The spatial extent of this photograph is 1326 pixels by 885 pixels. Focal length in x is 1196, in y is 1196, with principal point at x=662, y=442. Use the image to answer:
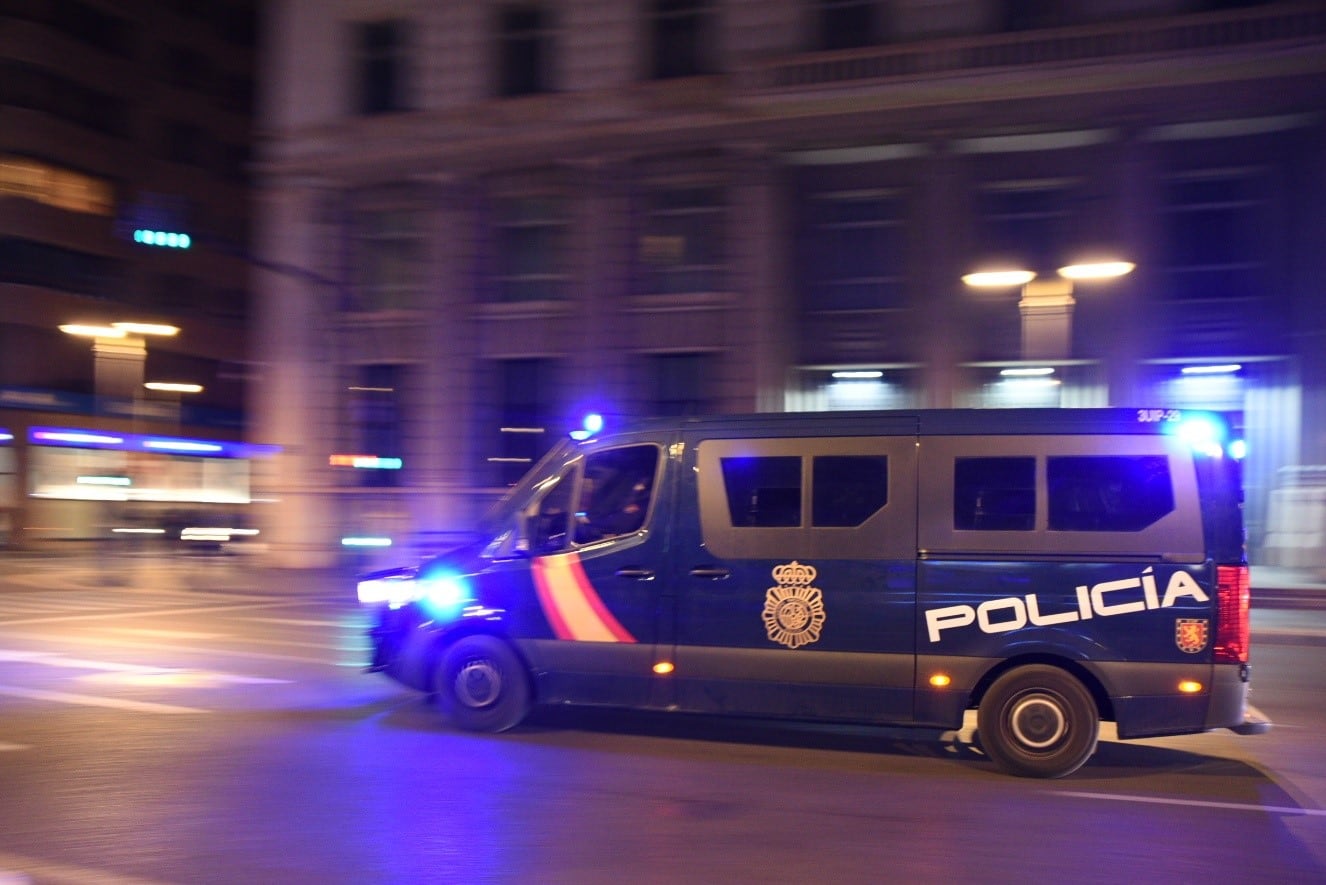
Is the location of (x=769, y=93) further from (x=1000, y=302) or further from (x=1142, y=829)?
(x=1142, y=829)

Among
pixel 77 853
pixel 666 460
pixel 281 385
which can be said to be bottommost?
pixel 77 853

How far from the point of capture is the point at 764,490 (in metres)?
8.00

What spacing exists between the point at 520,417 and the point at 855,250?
778 cm

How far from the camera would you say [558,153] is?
2508cm

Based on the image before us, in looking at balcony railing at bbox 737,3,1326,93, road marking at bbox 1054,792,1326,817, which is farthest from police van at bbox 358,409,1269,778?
balcony railing at bbox 737,3,1326,93

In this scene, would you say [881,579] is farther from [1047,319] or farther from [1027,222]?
[1027,222]

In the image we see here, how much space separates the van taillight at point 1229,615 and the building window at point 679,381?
16.7 metres

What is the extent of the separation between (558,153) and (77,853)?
68.9 feet

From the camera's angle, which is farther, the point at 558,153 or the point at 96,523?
the point at 96,523

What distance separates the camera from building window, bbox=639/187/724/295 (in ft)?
78.5

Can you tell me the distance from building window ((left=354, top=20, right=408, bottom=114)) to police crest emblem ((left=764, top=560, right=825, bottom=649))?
71.5 feet

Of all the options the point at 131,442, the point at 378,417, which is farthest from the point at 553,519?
the point at 131,442

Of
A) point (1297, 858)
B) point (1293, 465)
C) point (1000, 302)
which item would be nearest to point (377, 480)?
point (1000, 302)

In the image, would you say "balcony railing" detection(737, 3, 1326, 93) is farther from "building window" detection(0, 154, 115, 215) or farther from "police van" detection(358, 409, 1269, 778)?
"building window" detection(0, 154, 115, 215)
